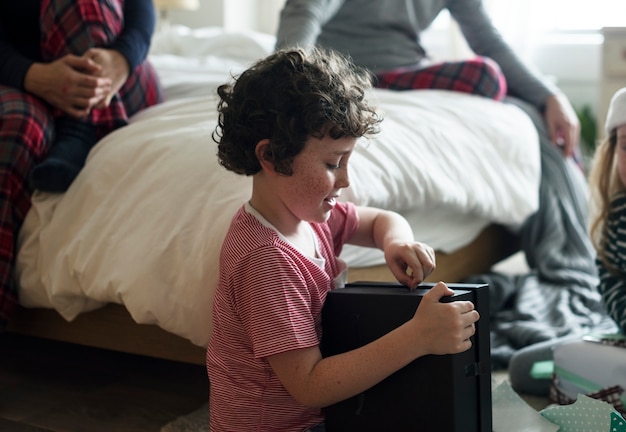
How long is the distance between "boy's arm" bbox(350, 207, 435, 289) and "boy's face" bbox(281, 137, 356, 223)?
0.12 m

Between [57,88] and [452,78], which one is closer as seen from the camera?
[57,88]

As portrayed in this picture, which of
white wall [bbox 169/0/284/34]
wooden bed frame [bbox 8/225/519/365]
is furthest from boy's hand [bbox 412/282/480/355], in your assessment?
white wall [bbox 169/0/284/34]

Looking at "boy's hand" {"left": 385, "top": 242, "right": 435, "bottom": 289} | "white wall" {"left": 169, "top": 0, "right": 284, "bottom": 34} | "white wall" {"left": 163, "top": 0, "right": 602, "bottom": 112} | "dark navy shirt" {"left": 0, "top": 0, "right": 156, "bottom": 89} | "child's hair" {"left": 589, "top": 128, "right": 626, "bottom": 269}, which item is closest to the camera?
"boy's hand" {"left": 385, "top": 242, "right": 435, "bottom": 289}

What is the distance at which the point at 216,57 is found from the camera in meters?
2.69

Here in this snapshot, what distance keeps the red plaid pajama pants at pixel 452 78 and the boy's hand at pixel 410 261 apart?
963 millimetres

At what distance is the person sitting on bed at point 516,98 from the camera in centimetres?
196

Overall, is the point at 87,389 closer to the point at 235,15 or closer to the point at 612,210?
the point at 612,210

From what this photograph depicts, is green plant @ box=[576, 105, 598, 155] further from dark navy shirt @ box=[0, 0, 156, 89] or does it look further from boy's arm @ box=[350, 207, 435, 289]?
boy's arm @ box=[350, 207, 435, 289]

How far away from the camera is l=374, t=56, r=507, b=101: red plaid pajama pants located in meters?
2.04

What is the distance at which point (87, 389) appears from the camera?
159cm

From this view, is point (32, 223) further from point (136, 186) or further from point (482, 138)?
point (482, 138)

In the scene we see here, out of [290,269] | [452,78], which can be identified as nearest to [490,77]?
[452,78]

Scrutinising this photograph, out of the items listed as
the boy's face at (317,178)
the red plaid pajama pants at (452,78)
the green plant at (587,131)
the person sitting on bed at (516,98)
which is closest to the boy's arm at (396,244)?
the boy's face at (317,178)

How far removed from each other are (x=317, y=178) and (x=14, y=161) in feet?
2.18
